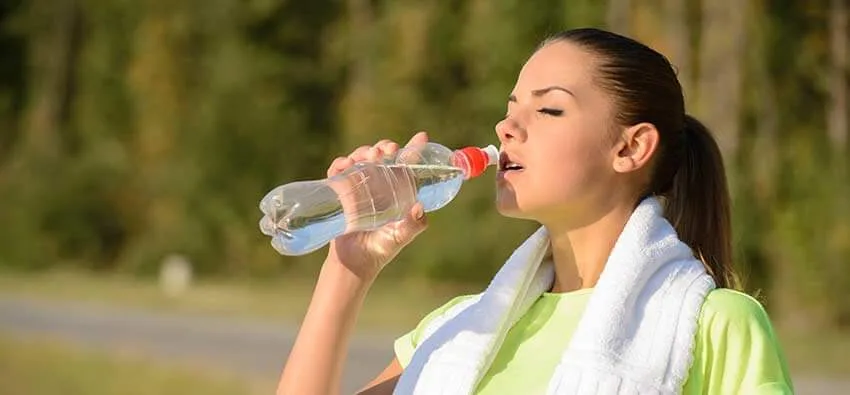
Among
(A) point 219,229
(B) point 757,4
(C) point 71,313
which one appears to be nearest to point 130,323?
(C) point 71,313

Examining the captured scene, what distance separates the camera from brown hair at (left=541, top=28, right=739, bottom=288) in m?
2.84

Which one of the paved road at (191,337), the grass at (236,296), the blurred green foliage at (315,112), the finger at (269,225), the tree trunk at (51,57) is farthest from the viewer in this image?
the tree trunk at (51,57)

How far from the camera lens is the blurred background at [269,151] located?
55.3ft

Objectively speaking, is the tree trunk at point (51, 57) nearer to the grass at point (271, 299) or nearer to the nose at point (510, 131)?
the grass at point (271, 299)

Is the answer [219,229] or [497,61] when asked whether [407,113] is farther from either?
[219,229]

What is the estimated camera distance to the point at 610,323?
2.61m

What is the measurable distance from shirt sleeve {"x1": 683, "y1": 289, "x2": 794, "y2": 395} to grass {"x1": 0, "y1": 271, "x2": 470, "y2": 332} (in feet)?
47.6

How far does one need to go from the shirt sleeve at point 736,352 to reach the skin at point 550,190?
292 mm

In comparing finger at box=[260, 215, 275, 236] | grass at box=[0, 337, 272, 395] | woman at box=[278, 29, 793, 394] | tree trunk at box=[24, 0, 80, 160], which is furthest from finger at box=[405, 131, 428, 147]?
tree trunk at box=[24, 0, 80, 160]

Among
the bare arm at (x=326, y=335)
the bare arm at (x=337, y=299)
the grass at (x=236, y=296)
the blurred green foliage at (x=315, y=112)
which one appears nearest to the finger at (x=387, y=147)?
the bare arm at (x=337, y=299)

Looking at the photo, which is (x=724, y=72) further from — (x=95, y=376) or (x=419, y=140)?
(x=419, y=140)

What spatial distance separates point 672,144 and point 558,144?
11.5 inches

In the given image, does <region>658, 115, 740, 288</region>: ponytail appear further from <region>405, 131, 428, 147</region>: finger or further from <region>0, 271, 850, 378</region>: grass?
<region>0, 271, 850, 378</region>: grass

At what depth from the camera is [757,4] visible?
68.2 ft
